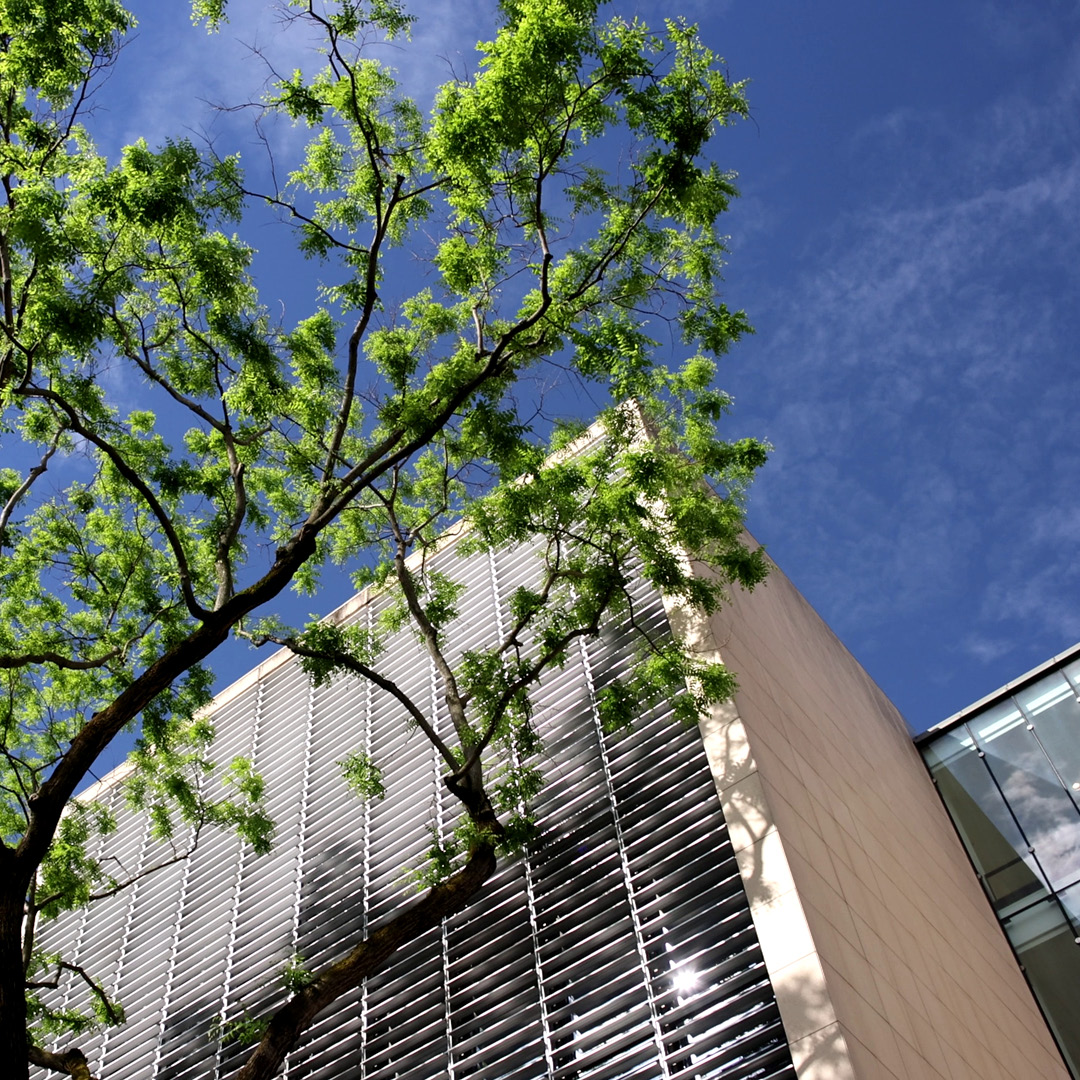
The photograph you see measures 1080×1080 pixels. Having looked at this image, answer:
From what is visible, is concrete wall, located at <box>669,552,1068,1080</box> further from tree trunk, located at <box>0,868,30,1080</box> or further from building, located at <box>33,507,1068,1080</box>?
tree trunk, located at <box>0,868,30,1080</box>

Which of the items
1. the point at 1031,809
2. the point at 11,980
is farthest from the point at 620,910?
the point at 1031,809

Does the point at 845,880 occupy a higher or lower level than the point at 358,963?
higher

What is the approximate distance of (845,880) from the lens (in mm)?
8797

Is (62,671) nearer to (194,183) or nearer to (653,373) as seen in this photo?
(194,183)

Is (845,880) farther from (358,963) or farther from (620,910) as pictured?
(358,963)

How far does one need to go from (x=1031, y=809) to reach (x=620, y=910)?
8351mm

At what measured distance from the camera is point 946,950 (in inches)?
417

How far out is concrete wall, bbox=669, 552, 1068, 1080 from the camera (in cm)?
Result: 723

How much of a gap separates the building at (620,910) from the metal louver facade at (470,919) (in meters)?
0.02

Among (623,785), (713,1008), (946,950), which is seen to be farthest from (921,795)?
(713,1008)

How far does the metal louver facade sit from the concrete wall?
12.1 inches

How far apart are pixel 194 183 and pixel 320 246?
45.9 inches

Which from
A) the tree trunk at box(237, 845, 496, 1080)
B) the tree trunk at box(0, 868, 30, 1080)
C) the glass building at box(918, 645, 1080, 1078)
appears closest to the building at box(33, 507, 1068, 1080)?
the glass building at box(918, 645, 1080, 1078)

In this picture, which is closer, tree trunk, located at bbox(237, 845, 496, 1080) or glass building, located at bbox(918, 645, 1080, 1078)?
tree trunk, located at bbox(237, 845, 496, 1080)
